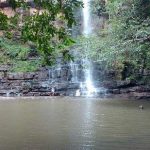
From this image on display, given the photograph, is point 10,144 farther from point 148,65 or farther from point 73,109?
point 148,65

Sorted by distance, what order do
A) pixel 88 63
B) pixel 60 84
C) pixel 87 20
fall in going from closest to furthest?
1. pixel 60 84
2. pixel 88 63
3. pixel 87 20

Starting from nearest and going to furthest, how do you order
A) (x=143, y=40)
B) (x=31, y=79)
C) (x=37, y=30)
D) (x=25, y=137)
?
(x=37, y=30), (x=25, y=137), (x=143, y=40), (x=31, y=79)

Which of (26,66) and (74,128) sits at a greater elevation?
(26,66)

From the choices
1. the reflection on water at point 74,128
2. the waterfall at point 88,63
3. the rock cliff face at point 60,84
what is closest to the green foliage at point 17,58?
the rock cliff face at point 60,84

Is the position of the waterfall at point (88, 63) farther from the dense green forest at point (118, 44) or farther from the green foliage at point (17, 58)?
the green foliage at point (17, 58)

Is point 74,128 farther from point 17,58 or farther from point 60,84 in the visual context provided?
point 17,58

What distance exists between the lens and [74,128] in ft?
36.7

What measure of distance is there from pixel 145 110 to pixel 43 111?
3.74 metres

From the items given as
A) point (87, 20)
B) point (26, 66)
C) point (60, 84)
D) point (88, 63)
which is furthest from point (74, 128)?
point (87, 20)

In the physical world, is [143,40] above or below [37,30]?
above

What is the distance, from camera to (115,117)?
13602 mm

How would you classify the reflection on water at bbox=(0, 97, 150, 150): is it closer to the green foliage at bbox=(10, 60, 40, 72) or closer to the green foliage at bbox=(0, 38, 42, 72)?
the green foliage at bbox=(10, 60, 40, 72)

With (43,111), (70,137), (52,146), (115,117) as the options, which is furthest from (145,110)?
(52,146)

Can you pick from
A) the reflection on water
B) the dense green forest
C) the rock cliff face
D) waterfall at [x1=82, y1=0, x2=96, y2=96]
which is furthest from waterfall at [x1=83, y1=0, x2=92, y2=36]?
the reflection on water
